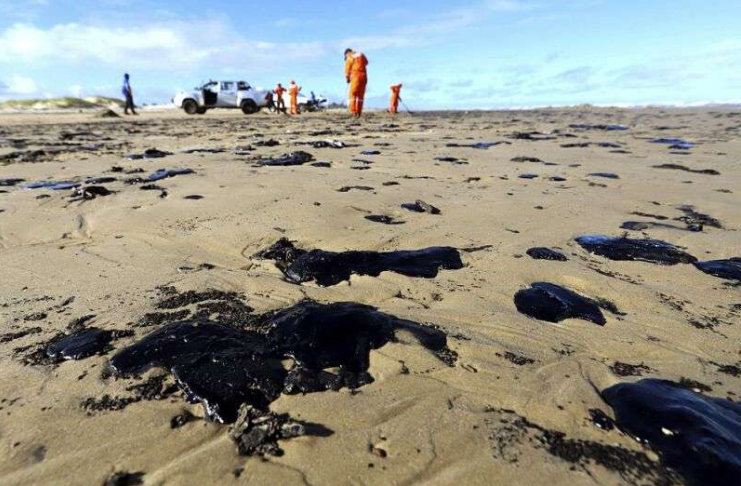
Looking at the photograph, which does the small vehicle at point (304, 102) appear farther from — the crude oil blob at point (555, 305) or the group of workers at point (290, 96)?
the crude oil blob at point (555, 305)

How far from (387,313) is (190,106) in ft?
77.1

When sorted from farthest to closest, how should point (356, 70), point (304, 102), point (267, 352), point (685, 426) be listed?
point (304, 102) → point (356, 70) → point (267, 352) → point (685, 426)

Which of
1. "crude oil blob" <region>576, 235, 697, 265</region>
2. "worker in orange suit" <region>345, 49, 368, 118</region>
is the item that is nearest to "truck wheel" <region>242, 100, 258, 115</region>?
"worker in orange suit" <region>345, 49, 368, 118</region>

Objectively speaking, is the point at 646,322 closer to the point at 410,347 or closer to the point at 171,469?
the point at 410,347

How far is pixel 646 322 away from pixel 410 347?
1222 mm

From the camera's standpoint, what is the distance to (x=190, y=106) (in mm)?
22828

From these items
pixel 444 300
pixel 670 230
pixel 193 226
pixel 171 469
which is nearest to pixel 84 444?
pixel 171 469

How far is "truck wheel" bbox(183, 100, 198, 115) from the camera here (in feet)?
74.3

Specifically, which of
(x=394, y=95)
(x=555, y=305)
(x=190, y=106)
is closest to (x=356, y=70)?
(x=394, y=95)

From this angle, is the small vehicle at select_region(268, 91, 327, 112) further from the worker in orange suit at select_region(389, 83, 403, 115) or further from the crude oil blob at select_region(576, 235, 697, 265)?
the crude oil blob at select_region(576, 235, 697, 265)

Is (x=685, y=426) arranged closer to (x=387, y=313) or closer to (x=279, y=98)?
(x=387, y=313)

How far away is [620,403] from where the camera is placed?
165 centimetres

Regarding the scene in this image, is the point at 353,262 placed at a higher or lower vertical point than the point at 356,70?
lower

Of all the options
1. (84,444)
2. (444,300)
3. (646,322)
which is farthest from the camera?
(444,300)
